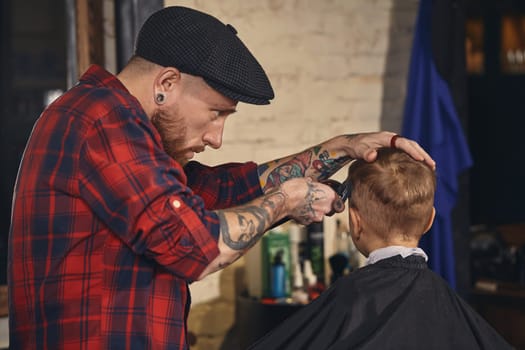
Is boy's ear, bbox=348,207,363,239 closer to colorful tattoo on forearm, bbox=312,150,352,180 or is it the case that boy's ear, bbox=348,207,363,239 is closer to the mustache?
colorful tattoo on forearm, bbox=312,150,352,180

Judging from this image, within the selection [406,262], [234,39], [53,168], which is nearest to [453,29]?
[406,262]

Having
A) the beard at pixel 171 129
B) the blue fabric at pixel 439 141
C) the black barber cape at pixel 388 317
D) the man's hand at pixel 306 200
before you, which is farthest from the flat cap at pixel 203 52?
the blue fabric at pixel 439 141

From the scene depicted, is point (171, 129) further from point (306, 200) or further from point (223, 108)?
point (306, 200)

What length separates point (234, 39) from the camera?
6.03 ft

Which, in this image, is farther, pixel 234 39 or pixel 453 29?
pixel 453 29

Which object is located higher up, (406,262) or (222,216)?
(222,216)

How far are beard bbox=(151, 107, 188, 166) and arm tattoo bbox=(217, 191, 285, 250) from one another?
0.24m

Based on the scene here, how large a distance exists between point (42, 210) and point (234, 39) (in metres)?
0.56

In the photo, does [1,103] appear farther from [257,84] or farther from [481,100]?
[481,100]

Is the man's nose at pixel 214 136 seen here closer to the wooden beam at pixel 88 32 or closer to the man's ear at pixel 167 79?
the man's ear at pixel 167 79

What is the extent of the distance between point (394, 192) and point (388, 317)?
327mm

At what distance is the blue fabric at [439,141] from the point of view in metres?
3.58

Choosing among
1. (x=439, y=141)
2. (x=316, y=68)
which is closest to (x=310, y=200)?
(x=439, y=141)

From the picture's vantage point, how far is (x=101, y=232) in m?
1.71
